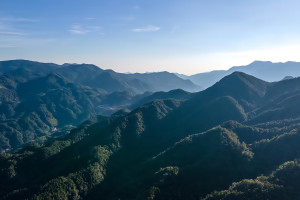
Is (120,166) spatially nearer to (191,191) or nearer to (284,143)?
(191,191)

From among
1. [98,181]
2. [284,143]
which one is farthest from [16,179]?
[284,143]

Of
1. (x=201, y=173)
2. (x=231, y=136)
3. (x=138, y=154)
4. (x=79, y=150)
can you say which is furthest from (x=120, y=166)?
(x=231, y=136)

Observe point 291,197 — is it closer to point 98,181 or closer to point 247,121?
point 98,181

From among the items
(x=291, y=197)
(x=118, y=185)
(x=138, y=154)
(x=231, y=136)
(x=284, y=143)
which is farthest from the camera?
(x=138, y=154)

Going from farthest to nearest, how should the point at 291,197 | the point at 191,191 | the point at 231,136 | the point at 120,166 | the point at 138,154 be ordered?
the point at 138,154 < the point at 120,166 < the point at 231,136 < the point at 191,191 < the point at 291,197

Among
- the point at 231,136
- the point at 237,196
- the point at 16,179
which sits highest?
the point at 231,136

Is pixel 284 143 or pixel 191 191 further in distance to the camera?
pixel 284 143

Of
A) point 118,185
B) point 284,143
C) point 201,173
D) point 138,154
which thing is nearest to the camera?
point 201,173

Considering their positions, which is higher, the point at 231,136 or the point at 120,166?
the point at 231,136

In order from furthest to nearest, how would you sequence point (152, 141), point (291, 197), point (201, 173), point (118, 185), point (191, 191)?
point (152, 141) → point (118, 185) → point (201, 173) → point (191, 191) → point (291, 197)

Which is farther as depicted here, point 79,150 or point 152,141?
point 152,141
